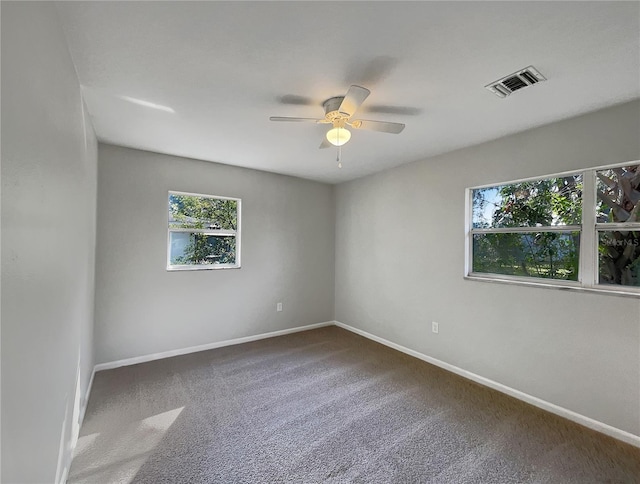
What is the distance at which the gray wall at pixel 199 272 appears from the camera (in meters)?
3.16

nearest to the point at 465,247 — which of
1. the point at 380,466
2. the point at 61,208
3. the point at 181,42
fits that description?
the point at 380,466

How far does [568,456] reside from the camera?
1924 millimetres

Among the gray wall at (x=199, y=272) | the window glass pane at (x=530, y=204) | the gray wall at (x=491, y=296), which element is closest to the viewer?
the gray wall at (x=491, y=296)

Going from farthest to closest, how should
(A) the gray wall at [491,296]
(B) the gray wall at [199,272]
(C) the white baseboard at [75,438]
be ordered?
(B) the gray wall at [199,272], (A) the gray wall at [491,296], (C) the white baseboard at [75,438]

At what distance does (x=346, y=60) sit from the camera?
168 cm

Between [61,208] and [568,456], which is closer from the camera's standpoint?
[61,208]

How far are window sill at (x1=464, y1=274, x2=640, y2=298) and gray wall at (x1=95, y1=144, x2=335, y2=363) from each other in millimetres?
2488

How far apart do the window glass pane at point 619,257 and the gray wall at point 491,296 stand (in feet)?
0.57

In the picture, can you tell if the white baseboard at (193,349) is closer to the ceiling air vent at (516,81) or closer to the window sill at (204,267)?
the window sill at (204,267)

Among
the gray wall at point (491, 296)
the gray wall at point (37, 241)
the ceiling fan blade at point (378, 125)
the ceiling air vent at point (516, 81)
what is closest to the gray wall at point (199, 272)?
the gray wall at point (491, 296)

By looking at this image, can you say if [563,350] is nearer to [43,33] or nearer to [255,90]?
[255,90]

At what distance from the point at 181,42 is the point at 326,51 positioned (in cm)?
79

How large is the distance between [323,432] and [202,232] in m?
2.73

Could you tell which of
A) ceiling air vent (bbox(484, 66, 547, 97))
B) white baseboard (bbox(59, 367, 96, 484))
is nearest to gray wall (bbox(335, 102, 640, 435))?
ceiling air vent (bbox(484, 66, 547, 97))
